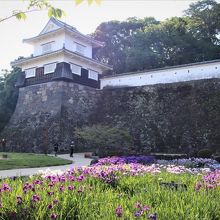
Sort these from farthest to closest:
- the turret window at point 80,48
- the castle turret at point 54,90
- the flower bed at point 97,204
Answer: the turret window at point 80,48, the castle turret at point 54,90, the flower bed at point 97,204

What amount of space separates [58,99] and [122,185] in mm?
20087

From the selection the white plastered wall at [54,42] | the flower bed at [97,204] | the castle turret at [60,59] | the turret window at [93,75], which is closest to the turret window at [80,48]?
the castle turret at [60,59]

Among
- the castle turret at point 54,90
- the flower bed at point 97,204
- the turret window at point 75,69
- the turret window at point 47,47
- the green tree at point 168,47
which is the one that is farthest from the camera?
the green tree at point 168,47

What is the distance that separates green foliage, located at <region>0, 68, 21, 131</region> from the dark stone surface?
2.64 metres

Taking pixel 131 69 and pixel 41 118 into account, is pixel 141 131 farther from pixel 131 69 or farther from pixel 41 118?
pixel 131 69

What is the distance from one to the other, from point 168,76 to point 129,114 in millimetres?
4203

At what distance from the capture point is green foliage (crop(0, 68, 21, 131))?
30062mm

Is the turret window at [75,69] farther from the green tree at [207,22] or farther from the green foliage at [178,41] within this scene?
the green tree at [207,22]

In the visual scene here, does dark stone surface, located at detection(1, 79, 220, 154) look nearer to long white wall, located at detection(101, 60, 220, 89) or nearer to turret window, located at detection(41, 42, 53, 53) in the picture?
long white wall, located at detection(101, 60, 220, 89)

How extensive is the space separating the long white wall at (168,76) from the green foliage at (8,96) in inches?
360

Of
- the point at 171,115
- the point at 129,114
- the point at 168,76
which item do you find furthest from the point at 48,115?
the point at 168,76

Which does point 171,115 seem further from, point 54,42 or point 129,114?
point 54,42

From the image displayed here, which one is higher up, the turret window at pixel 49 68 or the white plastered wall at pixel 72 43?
the white plastered wall at pixel 72 43

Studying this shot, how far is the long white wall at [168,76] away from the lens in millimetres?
23078
